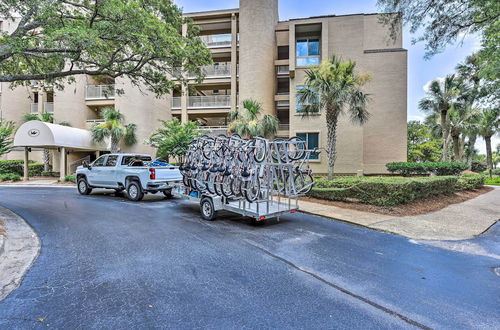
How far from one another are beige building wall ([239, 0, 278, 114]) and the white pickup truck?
11754 mm

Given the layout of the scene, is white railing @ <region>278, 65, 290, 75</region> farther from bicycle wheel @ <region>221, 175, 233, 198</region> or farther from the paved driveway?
the paved driveway

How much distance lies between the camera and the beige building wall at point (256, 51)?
20.5 metres

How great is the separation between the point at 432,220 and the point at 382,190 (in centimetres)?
177

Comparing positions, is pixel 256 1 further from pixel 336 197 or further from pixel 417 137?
pixel 417 137

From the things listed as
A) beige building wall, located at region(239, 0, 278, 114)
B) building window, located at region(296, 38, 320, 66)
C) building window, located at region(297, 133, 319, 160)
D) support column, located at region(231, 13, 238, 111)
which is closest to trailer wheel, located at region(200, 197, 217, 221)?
building window, located at region(297, 133, 319, 160)

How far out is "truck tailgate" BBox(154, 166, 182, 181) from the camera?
33.5 ft

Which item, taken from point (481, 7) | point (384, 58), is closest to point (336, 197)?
point (481, 7)

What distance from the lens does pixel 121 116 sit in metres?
21.3

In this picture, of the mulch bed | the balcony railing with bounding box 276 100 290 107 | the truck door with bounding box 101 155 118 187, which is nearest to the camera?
the mulch bed

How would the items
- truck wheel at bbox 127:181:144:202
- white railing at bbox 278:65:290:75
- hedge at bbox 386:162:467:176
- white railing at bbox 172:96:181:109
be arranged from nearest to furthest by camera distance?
truck wheel at bbox 127:181:144:202 < hedge at bbox 386:162:467:176 < white railing at bbox 278:65:290:75 < white railing at bbox 172:96:181:109

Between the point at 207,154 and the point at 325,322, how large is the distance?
6.29 m

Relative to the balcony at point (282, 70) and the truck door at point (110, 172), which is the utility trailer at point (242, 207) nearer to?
the truck door at point (110, 172)

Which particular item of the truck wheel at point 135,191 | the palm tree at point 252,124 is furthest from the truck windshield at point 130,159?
the palm tree at point 252,124

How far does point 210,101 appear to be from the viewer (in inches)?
928
